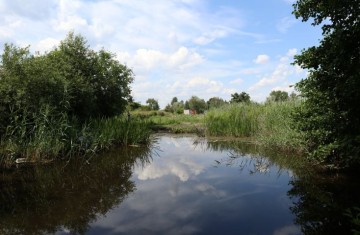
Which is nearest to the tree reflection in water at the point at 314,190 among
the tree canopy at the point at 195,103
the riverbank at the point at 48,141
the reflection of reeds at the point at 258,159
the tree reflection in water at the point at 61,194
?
the reflection of reeds at the point at 258,159

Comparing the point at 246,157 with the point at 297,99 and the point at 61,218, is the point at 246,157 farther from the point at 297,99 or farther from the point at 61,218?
the point at 61,218

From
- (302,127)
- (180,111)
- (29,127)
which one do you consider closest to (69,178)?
(29,127)

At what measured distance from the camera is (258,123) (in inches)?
547

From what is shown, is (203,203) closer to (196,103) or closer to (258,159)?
(258,159)

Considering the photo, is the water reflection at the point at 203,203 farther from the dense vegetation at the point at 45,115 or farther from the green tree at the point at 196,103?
the green tree at the point at 196,103

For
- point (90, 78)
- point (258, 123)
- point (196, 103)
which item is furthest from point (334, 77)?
point (196, 103)

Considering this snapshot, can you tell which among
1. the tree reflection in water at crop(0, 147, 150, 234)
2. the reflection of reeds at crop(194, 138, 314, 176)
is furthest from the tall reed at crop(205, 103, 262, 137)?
the tree reflection in water at crop(0, 147, 150, 234)

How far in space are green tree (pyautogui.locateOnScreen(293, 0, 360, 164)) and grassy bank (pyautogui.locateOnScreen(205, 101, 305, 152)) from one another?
236cm

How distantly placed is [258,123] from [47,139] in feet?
27.7

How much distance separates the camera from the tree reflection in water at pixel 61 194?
4.86 m

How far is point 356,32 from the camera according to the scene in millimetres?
5328

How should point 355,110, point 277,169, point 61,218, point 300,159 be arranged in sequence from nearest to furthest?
point 61,218 → point 355,110 → point 277,169 → point 300,159

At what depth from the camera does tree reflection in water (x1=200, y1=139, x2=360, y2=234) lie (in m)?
4.73

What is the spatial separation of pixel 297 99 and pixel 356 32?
761 cm
